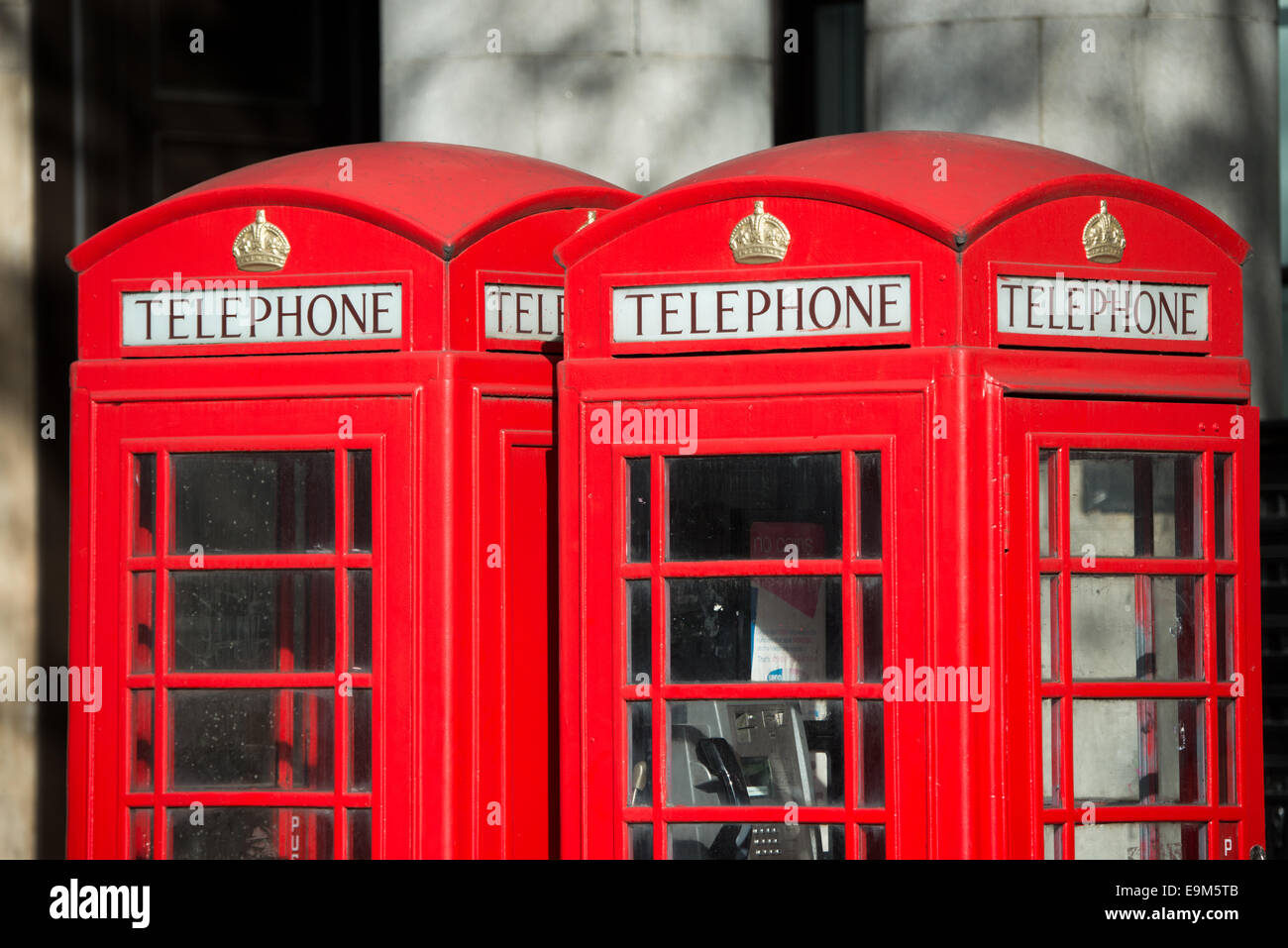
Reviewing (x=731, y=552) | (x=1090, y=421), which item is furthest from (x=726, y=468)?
(x=1090, y=421)

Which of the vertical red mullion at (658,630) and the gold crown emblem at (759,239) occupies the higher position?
the gold crown emblem at (759,239)

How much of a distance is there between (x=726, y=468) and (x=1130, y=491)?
963 mm

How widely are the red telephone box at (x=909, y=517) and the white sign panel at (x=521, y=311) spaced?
1.15 ft

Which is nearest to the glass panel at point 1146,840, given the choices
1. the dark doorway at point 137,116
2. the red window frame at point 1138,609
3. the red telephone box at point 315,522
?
the red window frame at point 1138,609

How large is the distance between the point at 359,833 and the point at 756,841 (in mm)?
1019

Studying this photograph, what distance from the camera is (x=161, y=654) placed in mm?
4574

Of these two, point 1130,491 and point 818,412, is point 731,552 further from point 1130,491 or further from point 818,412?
point 1130,491

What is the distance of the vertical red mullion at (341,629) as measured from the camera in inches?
175

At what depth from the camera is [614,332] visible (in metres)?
4.24

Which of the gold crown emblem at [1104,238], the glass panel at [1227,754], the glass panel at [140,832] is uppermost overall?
the gold crown emblem at [1104,238]

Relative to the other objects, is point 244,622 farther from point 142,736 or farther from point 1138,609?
point 1138,609

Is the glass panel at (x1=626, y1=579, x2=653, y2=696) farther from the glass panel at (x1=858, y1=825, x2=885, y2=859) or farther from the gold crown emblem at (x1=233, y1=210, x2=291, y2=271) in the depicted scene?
the gold crown emblem at (x1=233, y1=210, x2=291, y2=271)

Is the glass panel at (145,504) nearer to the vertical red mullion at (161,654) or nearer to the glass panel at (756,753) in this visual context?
the vertical red mullion at (161,654)

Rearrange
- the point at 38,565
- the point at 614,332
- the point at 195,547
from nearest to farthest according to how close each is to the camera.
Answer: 1. the point at 614,332
2. the point at 195,547
3. the point at 38,565
